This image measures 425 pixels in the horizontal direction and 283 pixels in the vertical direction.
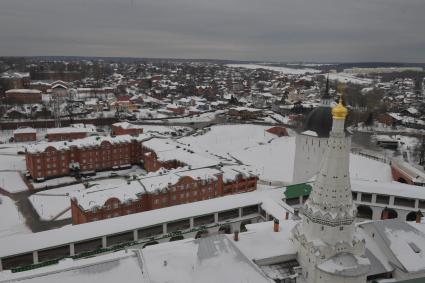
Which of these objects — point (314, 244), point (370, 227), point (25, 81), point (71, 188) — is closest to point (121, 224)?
point (314, 244)

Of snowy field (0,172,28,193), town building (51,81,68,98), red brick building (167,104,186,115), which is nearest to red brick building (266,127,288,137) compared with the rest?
red brick building (167,104,186,115)

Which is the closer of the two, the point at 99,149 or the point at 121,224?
the point at 121,224

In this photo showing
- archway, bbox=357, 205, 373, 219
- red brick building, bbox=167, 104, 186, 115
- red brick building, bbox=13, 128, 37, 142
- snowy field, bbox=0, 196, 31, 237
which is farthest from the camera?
red brick building, bbox=167, 104, 186, 115

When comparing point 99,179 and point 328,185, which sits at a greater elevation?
point 328,185

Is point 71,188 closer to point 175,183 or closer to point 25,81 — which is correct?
point 175,183

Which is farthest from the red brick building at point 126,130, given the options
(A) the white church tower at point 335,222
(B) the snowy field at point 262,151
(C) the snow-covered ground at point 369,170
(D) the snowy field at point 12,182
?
(A) the white church tower at point 335,222

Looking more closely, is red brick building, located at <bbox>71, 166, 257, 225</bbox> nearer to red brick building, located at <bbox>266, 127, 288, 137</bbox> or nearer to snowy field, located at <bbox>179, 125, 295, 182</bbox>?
snowy field, located at <bbox>179, 125, 295, 182</bbox>
